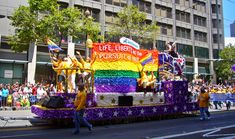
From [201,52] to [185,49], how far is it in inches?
198

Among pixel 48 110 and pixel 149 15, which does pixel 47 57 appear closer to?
pixel 149 15

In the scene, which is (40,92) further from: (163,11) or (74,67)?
(163,11)

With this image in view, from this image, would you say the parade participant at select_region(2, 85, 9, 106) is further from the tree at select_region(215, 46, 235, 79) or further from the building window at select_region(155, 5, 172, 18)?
the tree at select_region(215, 46, 235, 79)

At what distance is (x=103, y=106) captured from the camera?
519 inches

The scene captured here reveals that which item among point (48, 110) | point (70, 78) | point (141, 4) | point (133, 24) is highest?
point (141, 4)

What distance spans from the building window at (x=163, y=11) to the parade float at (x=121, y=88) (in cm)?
3212

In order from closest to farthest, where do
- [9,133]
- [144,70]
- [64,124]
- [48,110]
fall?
[9,133] < [48,110] < [64,124] < [144,70]

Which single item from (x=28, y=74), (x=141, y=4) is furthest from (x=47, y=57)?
(x=141, y=4)

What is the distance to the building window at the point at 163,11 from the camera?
46.4 m

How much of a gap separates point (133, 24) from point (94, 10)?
8.35 m

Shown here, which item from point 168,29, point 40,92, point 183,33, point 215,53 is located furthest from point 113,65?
point 215,53

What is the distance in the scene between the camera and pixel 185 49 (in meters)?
49.8

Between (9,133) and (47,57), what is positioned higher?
(47,57)

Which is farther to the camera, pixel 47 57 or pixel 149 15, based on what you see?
pixel 149 15
